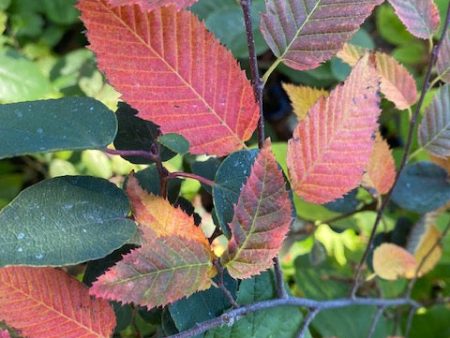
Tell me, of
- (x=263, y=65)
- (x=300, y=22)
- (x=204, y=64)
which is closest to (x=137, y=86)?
(x=204, y=64)

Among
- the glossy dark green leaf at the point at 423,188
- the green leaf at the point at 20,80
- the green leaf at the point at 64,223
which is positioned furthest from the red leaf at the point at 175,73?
the green leaf at the point at 20,80

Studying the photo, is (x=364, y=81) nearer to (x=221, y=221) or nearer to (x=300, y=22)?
(x=300, y=22)

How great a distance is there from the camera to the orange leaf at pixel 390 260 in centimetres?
91

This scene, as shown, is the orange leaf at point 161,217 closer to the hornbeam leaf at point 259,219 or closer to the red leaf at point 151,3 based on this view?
the hornbeam leaf at point 259,219

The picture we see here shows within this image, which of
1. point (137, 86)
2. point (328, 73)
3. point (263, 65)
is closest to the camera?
point (137, 86)

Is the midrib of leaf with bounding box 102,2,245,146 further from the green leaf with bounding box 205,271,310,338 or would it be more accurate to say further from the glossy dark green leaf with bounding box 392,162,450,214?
the glossy dark green leaf with bounding box 392,162,450,214

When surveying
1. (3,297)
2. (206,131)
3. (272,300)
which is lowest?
(272,300)

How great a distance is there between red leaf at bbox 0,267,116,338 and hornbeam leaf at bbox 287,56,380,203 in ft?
0.79

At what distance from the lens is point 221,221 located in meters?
0.57

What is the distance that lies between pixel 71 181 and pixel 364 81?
306 mm

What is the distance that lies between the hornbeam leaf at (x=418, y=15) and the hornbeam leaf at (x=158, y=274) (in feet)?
1.13

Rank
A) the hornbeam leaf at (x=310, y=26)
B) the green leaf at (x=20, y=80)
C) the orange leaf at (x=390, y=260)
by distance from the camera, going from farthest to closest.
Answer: the green leaf at (x=20, y=80)
the orange leaf at (x=390, y=260)
the hornbeam leaf at (x=310, y=26)

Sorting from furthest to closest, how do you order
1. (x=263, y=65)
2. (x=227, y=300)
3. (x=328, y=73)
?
(x=263, y=65) < (x=328, y=73) < (x=227, y=300)

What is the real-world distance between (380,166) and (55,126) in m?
0.47
